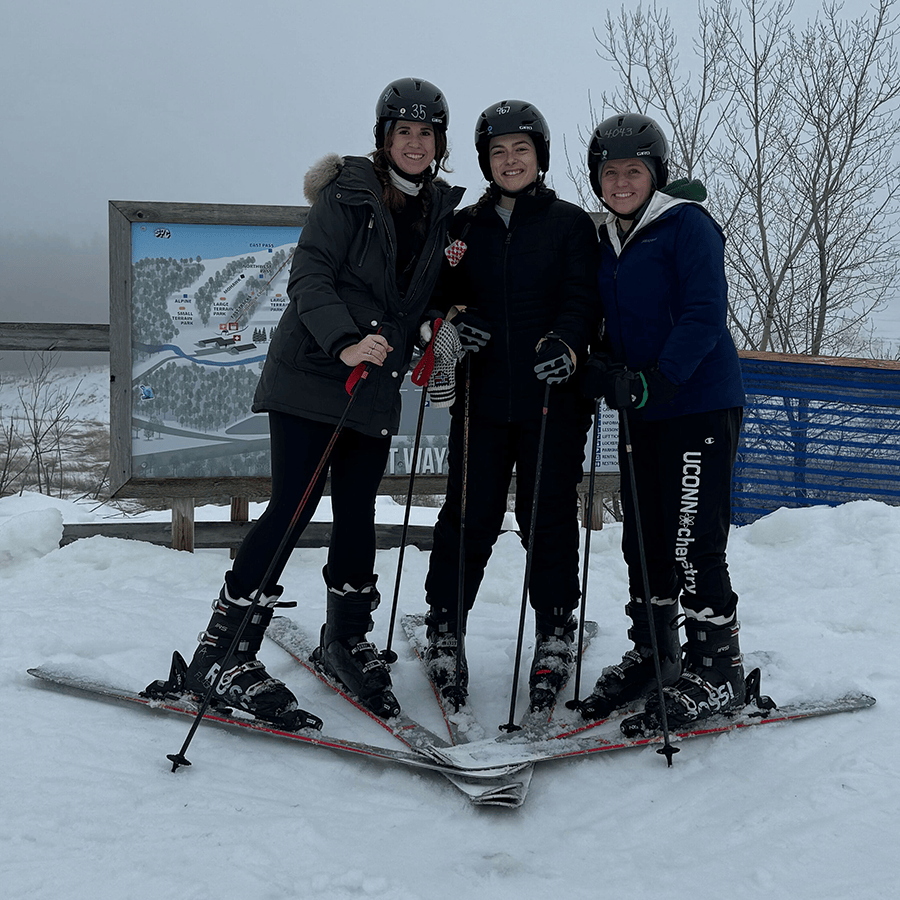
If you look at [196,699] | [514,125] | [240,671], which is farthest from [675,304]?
[196,699]

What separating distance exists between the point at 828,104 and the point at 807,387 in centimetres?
753

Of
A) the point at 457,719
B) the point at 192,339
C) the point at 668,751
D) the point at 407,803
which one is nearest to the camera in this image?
the point at 407,803

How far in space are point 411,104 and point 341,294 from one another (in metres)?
0.78

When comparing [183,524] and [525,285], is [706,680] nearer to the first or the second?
[525,285]

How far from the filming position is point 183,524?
5816 millimetres

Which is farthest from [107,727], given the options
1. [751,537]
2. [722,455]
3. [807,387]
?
[807,387]

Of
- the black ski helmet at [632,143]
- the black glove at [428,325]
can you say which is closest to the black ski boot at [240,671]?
the black glove at [428,325]

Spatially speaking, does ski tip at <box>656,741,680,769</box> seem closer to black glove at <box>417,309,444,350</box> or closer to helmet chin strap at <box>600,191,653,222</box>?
black glove at <box>417,309,444,350</box>

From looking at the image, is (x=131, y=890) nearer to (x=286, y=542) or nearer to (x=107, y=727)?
(x=107, y=727)

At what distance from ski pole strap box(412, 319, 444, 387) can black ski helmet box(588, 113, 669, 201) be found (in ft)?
2.79

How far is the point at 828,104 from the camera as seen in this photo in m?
12.0

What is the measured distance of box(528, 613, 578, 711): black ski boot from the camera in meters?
3.05

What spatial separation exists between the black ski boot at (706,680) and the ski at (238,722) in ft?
2.49

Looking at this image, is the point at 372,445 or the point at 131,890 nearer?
the point at 131,890
